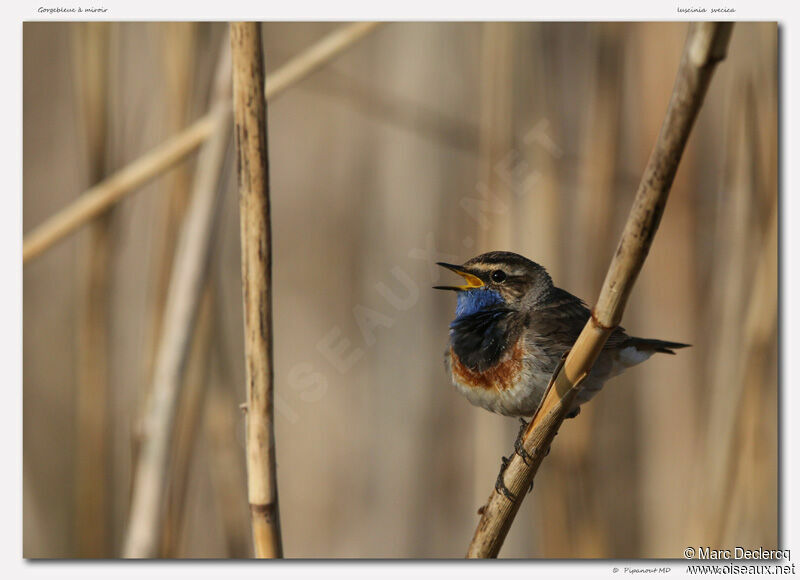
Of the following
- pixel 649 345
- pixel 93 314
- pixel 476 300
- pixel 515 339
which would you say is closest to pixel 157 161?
pixel 93 314

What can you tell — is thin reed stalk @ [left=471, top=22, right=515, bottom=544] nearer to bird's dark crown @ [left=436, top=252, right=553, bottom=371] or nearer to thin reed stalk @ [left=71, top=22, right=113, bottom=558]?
bird's dark crown @ [left=436, top=252, right=553, bottom=371]

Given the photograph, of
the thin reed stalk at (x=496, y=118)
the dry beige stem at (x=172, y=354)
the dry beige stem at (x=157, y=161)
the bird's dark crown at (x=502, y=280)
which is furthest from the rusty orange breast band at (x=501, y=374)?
the dry beige stem at (x=157, y=161)

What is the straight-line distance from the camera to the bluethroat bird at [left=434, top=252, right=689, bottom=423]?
151cm

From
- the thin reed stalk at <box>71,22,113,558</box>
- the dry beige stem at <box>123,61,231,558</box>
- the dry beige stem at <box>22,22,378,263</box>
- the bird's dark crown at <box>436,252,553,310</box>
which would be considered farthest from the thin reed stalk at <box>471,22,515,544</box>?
the thin reed stalk at <box>71,22,113,558</box>

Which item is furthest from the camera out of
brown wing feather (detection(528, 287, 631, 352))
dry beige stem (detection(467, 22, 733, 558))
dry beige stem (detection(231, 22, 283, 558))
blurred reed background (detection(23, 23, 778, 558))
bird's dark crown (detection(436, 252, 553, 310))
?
blurred reed background (detection(23, 23, 778, 558))

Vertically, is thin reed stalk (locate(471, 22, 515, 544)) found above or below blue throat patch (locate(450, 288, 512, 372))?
above

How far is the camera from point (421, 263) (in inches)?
77.0

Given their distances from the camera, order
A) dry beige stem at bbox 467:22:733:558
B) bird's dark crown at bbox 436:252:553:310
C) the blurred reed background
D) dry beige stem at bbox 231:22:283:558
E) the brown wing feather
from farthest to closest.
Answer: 1. the blurred reed background
2. bird's dark crown at bbox 436:252:553:310
3. the brown wing feather
4. dry beige stem at bbox 231:22:283:558
5. dry beige stem at bbox 467:22:733:558

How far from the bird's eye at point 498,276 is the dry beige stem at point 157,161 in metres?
0.60

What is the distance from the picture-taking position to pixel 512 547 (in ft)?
6.93

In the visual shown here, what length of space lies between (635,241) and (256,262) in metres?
0.61

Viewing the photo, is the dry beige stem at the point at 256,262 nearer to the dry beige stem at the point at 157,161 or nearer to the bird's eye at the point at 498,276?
the dry beige stem at the point at 157,161

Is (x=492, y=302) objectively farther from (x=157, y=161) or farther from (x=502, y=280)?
(x=157, y=161)
